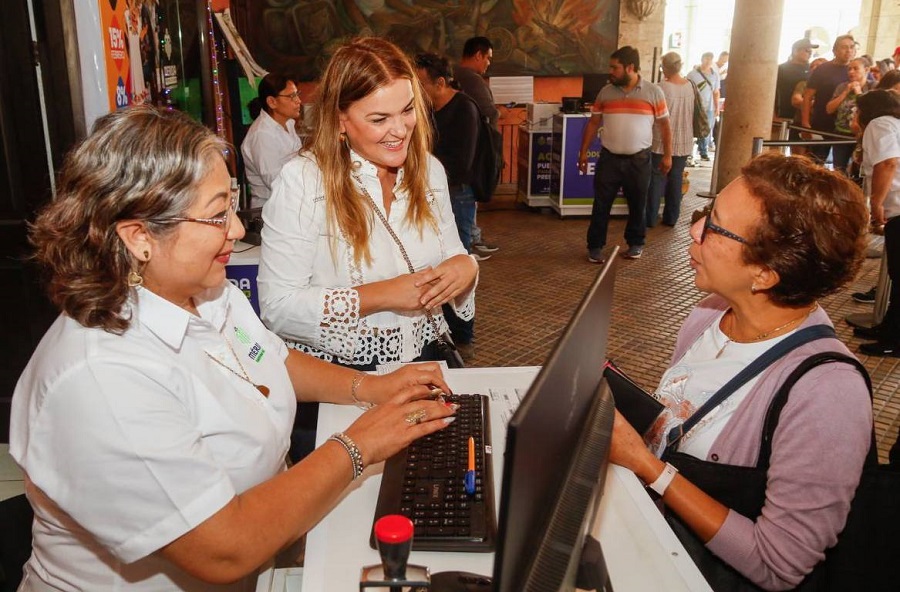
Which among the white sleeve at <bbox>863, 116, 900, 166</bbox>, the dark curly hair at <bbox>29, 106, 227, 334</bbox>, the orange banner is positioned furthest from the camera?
the white sleeve at <bbox>863, 116, 900, 166</bbox>

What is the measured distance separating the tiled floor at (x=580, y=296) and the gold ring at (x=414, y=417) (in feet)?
8.80

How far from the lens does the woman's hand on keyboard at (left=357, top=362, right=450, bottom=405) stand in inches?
69.5

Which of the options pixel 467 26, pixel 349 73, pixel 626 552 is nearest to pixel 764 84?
pixel 467 26

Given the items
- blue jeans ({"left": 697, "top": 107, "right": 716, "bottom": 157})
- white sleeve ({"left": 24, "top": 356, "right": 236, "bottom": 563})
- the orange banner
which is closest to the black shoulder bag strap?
white sleeve ({"left": 24, "top": 356, "right": 236, "bottom": 563})

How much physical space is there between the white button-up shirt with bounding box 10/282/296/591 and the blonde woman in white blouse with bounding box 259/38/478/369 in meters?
0.62

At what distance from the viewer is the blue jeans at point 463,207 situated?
17.9 feet

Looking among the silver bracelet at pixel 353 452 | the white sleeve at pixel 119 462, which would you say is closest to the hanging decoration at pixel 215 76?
the silver bracelet at pixel 353 452

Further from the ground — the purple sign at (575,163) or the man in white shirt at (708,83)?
the man in white shirt at (708,83)

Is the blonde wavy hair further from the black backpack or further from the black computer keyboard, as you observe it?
the black backpack

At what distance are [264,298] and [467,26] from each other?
8.74 m

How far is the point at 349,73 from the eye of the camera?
1.95 meters

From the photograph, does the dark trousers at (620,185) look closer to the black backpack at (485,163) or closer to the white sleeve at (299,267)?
the black backpack at (485,163)

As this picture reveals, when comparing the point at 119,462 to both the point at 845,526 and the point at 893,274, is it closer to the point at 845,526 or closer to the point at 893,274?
the point at 845,526

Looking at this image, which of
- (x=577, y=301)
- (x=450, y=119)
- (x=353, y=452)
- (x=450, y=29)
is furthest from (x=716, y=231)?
(x=450, y=29)
